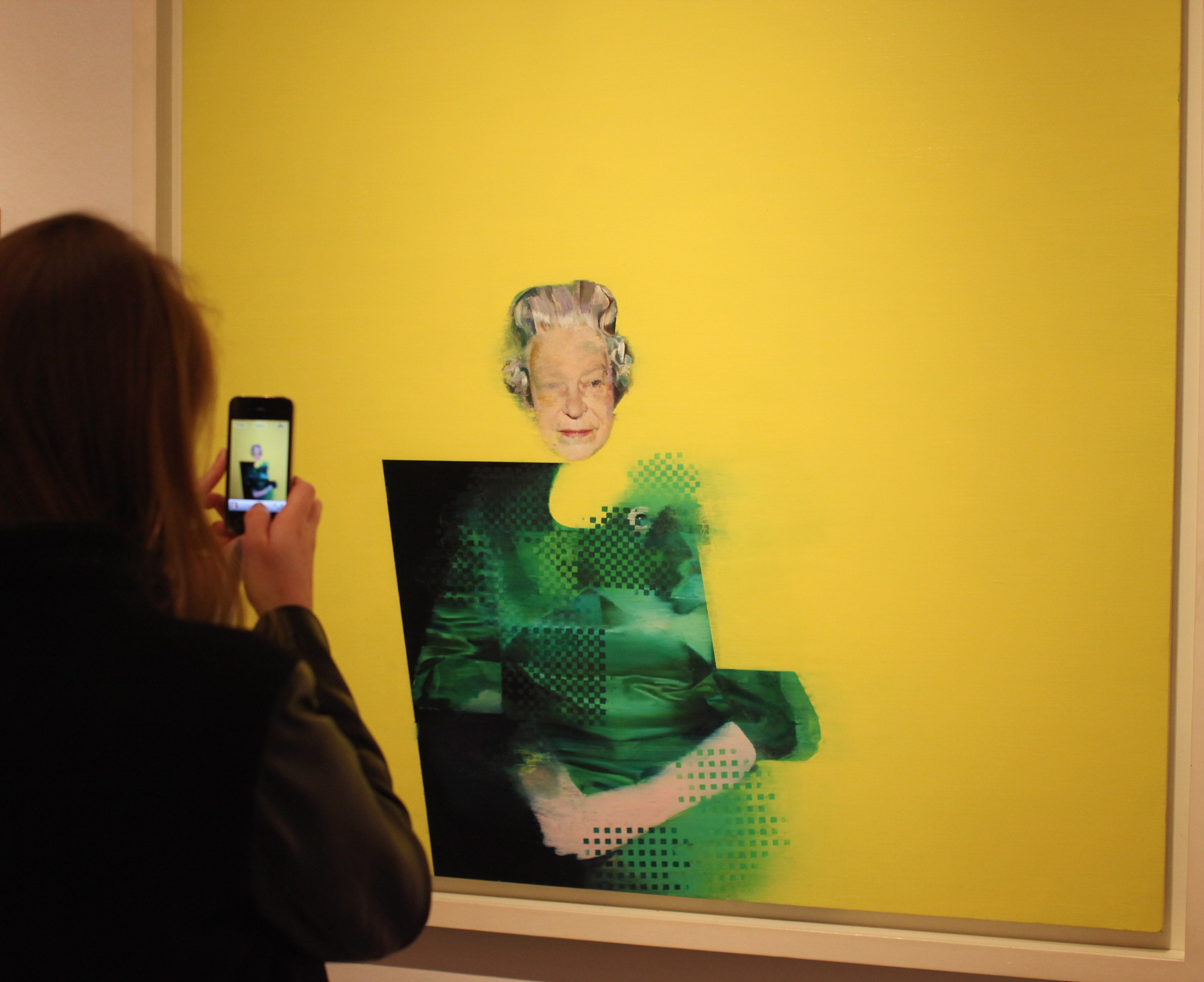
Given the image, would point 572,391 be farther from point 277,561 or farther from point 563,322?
point 277,561

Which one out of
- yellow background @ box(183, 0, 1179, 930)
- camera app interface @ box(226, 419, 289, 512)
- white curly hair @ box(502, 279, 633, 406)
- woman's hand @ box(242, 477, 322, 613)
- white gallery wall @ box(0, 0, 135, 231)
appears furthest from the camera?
white gallery wall @ box(0, 0, 135, 231)

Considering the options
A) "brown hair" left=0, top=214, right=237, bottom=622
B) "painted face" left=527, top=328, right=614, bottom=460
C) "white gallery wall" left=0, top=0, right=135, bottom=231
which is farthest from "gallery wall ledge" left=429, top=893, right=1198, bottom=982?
"white gallery wall" left=0, top=0, right=135, bottom=231

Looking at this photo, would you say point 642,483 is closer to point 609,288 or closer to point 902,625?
point 609,288

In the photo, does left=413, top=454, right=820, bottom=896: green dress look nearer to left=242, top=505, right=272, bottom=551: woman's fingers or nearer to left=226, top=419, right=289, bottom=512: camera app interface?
left=226, top=419, right=289, bottom=512: camera app interface

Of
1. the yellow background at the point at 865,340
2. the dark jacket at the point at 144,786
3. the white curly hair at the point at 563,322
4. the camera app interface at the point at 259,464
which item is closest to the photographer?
the dark jacket at the point at 144,786

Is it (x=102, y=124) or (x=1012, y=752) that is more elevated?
(x=102, y=124)

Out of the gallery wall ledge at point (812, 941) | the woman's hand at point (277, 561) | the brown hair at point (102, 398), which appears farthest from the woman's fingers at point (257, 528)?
the gallery wall ledge at point (812, 941)

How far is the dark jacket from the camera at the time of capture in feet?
1.74

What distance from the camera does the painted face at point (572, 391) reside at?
122 centimetres

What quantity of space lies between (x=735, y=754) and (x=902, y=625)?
0.93 ft

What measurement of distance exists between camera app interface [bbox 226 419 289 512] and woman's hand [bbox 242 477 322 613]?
8 cm

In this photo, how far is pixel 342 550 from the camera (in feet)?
4.32

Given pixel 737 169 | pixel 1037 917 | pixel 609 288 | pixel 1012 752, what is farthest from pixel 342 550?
pixel 1037 917

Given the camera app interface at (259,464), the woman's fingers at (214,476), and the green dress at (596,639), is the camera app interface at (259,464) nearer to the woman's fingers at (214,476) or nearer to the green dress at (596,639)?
the woman's fingers at (214,476)
